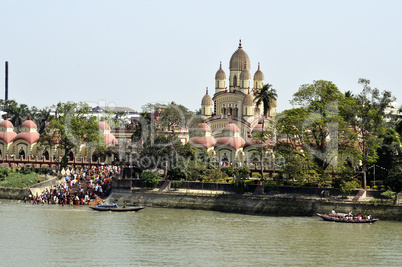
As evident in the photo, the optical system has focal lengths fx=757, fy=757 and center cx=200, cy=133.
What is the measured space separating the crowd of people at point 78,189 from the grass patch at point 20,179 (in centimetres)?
195

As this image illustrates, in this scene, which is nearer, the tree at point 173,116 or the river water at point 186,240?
the river water at point 186,240

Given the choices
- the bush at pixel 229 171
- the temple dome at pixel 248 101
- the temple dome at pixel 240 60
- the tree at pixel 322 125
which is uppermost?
the temple dome at pixel 240 60

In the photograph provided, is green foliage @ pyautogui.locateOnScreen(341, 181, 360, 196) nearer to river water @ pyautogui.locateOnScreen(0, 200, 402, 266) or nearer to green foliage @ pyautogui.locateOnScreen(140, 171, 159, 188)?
river water @ pyautogui.locateOnScreen(0, 200, 402, 266)

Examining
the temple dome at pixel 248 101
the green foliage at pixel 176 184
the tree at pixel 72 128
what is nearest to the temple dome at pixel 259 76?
the temple dome at pixel 248 101

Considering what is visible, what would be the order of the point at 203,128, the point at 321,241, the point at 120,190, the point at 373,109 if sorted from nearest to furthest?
1. the point at 321,241
2. the point at 373,109
3. the point at 120,190
4. the point at 203,128

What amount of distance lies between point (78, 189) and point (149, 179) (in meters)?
6.05

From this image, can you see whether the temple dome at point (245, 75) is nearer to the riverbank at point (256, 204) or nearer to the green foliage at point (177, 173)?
the green foliage at point (177, 173)

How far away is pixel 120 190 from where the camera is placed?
57.4m

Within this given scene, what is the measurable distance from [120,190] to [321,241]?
21.5 meters

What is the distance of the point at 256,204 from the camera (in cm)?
5212

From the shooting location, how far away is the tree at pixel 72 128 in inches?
2667

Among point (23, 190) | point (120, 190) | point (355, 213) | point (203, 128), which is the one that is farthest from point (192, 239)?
point (203, 128)

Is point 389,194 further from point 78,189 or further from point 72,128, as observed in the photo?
point 72,128

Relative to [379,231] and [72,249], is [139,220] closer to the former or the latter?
[72,249]
